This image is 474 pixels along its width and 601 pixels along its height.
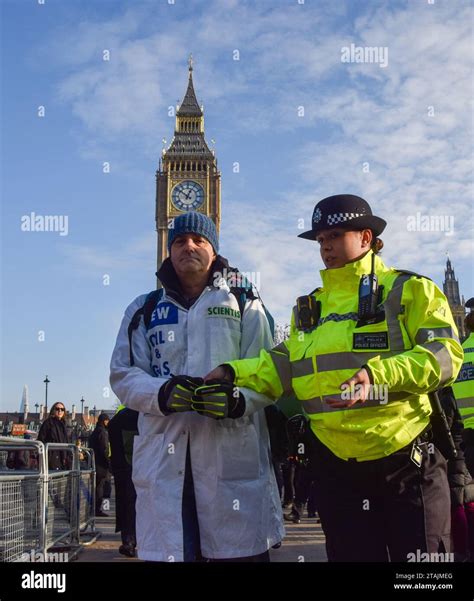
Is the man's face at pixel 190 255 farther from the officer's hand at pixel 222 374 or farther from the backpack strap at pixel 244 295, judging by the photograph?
the officer's hand at pixel 222 374

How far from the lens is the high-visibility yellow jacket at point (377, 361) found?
2625mm

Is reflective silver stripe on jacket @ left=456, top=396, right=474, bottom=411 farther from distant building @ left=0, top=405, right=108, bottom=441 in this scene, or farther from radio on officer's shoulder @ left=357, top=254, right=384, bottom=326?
distant building @ left=0, top=405, right=108, bottom=441

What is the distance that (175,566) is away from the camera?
290cm

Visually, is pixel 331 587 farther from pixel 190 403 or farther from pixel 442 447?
pixel 190 403

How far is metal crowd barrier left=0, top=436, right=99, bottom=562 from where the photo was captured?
5090mm

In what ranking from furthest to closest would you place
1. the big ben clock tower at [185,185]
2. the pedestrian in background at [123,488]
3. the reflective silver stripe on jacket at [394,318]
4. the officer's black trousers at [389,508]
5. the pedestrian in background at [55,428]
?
the big ben clock tower at [185,185] < the pedestrian in background at [55,428] < the pedestrian in background at [123,488] < the reflective silver stripe on jacket at [394,318] < the officer's black trousers at [389,508]

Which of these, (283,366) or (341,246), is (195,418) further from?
(341,246)

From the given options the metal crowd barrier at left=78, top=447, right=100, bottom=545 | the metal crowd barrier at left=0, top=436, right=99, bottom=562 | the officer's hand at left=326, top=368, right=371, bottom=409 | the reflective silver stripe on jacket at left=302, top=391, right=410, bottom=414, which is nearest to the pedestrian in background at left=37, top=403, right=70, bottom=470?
the metal crowd barrier at left=78, top=447, right=100, bottom=545

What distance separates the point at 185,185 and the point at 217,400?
5023cm

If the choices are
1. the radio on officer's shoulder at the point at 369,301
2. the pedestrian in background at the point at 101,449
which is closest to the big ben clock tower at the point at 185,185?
the pedestrian in background at the point at 101,449

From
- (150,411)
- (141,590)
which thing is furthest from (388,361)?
(141,590)

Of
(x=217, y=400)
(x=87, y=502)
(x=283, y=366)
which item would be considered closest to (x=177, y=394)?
(x=217, y=400)

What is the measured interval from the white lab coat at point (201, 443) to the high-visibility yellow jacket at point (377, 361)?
0.85 ft

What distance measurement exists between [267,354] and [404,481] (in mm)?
843
